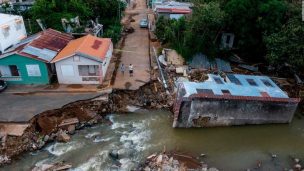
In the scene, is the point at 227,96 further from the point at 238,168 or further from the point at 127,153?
the point at 127,153

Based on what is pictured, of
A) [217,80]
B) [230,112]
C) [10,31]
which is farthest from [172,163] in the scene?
Answer: [10,31]

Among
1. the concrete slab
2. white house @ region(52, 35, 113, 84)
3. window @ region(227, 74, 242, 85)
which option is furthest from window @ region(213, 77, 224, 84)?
the concrete slab

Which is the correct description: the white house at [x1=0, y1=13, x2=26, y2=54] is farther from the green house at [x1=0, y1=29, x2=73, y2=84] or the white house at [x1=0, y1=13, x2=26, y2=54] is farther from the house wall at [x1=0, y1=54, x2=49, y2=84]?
the house wall at [x1=0, y1=54, x2=49, y2=84]

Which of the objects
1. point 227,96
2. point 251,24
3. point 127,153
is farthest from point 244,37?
point 127,153

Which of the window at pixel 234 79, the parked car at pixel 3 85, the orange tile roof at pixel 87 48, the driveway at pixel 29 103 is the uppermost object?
the orange tile roof at pixel 87 48

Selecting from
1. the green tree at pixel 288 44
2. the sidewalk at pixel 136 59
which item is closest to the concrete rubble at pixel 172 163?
the sidewalk at pixel 136 59

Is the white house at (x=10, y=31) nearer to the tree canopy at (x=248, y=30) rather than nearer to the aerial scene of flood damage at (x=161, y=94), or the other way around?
the aerial scene of flood damage at (x=161, y=94)
